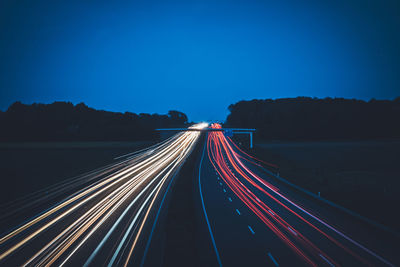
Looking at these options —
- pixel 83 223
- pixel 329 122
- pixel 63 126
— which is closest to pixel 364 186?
pixel 83 223

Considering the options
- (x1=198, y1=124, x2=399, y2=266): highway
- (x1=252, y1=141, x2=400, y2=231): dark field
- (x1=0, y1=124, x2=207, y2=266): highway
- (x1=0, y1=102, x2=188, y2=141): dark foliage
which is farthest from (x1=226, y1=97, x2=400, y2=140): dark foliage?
(x1=0, y1=124, x2=207, y2=266): highway

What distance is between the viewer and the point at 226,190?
769 inches

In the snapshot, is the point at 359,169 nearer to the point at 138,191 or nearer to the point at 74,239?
the point at 138,191

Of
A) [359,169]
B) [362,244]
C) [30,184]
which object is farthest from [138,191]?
[359,169]

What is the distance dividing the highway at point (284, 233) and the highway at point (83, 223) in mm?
4495

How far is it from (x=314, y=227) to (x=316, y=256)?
3.04 m

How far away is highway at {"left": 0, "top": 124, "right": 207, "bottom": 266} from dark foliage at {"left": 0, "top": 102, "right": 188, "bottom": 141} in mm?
46161

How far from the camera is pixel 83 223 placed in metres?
12.7

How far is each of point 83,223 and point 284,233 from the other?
12.5 metres

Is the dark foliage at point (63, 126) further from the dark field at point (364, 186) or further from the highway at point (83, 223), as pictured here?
the dark field at point (364, 186)

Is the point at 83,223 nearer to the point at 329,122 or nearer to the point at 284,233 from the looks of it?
the point at 284,233

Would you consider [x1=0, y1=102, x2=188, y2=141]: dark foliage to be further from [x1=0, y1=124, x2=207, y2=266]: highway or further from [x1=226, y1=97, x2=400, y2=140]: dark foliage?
[x1=0, y1=124, x2=207, y2=266]: highway

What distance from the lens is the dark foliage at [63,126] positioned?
67.4 m

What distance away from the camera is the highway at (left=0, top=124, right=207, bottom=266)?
30.8 ft
